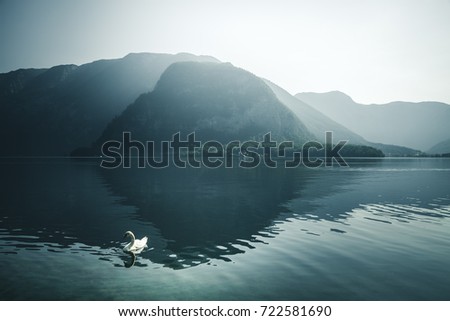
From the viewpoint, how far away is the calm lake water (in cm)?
1875

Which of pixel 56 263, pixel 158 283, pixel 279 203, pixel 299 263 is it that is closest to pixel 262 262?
pixel 299 263

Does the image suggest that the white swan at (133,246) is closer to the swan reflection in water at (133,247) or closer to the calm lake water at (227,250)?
the swan reflection in water at (133,247)

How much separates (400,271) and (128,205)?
39386 mm

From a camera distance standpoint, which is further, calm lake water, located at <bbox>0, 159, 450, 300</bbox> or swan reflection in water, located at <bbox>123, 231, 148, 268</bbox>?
swan reflection in water, located at <bbox>123, 231, 148, 268</bbox>

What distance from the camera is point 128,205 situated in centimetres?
5047

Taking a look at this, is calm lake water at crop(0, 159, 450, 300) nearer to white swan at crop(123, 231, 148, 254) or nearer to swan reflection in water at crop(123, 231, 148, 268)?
swan reflection in water at crop(123, 231, 148, 268)

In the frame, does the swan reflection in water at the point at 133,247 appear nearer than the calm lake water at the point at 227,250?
No

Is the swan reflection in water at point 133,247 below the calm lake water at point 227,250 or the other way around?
the other way around

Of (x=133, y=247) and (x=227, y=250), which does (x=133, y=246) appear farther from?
(x=227, y=250)

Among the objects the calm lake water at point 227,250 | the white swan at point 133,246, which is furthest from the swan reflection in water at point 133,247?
the calm lake water at point 227,250

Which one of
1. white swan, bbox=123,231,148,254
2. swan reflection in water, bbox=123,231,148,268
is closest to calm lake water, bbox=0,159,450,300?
swan reflection in water, bbox=123,231,148,268

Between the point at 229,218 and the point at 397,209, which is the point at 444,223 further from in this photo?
the point at 229,218

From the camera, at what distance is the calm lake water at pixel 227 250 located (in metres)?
18.8

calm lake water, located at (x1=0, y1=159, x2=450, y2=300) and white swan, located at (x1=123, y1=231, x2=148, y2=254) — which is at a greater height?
white swan, located at (x1=123, y1=231, x2=148, y2=254)
